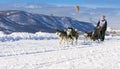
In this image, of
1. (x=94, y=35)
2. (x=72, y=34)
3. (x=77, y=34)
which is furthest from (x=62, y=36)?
(x=94, y=35)

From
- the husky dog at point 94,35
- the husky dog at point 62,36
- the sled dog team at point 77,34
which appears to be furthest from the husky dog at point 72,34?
the husky dog at point 94,35

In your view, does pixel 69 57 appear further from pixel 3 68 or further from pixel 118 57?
pixel 3 68

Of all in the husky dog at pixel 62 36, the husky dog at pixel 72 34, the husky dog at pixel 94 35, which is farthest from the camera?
the husky dog at pixel 94 35

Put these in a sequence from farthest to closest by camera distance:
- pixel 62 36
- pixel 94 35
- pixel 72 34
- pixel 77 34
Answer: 1. pixel 94 35
2. pixel 77 34
3. pixel 72 34
4. pixel 62 36

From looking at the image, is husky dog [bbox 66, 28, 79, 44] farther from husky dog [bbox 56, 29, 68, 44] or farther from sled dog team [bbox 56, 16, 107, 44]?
husky dog [bbox 56, 29, 68, 44]

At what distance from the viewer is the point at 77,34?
2731 cm

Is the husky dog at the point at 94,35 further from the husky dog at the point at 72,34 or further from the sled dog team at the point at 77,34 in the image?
the husky dog at the point at 72,34

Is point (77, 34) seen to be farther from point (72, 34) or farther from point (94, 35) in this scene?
point (94, 35)

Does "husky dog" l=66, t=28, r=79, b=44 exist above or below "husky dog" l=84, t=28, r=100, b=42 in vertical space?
above

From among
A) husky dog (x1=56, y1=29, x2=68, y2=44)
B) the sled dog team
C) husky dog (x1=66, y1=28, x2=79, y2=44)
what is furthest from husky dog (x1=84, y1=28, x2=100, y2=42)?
husky dog (x1=56, y1=29, x2=68, y2=44)

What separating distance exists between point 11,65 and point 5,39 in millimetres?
17116

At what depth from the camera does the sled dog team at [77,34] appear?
2538 cm

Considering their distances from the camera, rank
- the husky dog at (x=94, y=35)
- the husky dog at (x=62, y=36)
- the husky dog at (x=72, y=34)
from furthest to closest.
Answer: the husky dog at (x=94, y=35) → the husky dog at (x=72, y=34) → the husky dog at (x=62, y=36)

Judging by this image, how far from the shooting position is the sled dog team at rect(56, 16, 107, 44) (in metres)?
25.4
